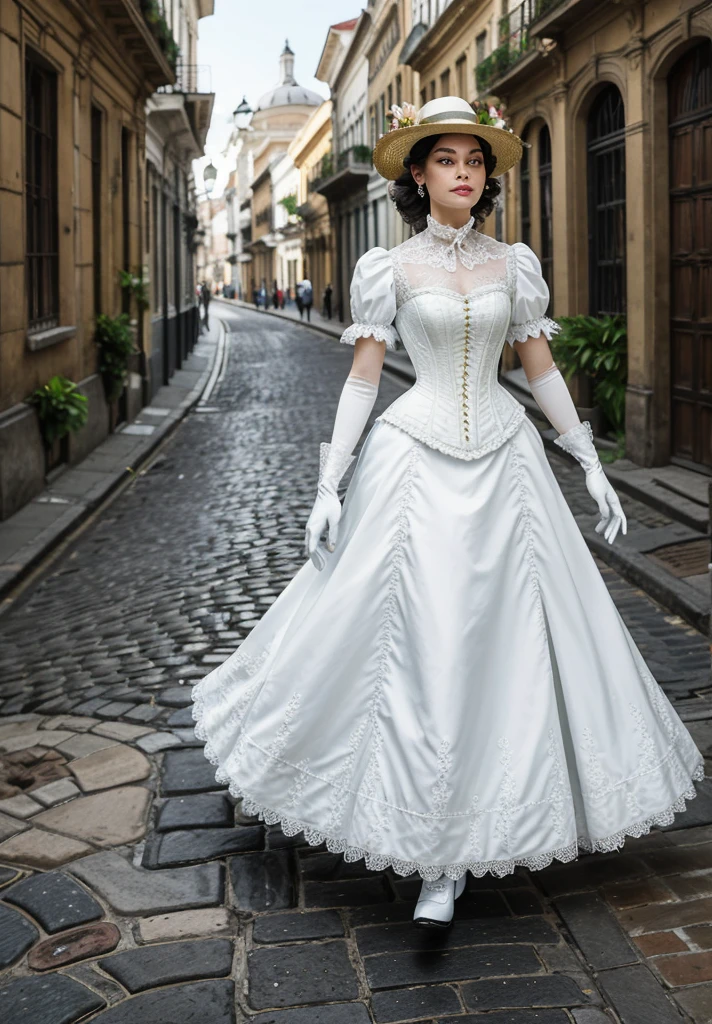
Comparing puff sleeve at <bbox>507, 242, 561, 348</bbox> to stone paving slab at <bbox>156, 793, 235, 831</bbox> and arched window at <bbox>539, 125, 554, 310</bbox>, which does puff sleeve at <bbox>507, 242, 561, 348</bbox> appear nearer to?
stone paving slab at <bbox>156, 793, 235, 831</bbox>

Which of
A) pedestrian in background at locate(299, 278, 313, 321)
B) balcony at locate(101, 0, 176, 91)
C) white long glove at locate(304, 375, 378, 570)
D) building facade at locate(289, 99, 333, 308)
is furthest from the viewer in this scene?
building facade at locate(289, 99, 333, 308)

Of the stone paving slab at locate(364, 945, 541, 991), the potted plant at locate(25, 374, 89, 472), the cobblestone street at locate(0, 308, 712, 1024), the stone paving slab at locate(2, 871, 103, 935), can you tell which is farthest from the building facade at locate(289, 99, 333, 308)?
the stone paving slab at locate(364, 945, 541, 991)

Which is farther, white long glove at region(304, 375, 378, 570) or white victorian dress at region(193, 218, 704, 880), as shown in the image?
white long glove at region(304, 375, 378, 570)

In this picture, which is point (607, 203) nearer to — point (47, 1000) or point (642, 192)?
point (642, 192)

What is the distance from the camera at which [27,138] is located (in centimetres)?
1025

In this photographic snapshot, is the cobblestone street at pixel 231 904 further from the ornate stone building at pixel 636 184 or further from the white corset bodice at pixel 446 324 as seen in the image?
the ornate stone building at pixel 636 184

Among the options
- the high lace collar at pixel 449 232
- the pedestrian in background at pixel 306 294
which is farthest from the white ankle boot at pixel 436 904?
the pedestrian in background at pixel 306 294

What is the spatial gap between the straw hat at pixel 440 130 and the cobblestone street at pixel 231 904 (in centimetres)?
198

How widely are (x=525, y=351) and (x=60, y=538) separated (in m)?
5.59

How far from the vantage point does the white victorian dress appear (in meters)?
2.95

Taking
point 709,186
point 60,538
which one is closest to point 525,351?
point 60,538

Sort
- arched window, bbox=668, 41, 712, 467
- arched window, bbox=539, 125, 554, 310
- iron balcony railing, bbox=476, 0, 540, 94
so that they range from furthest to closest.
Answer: iron balcony railing, bbox=476, 0, 540, 94 < arched window, bbox=539, 125, 554, 310 < arched window, bbox=668, 41, 712, 467

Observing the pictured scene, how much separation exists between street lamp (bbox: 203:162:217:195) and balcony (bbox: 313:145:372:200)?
4693mm

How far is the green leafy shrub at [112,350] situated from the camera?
12.9 meters
